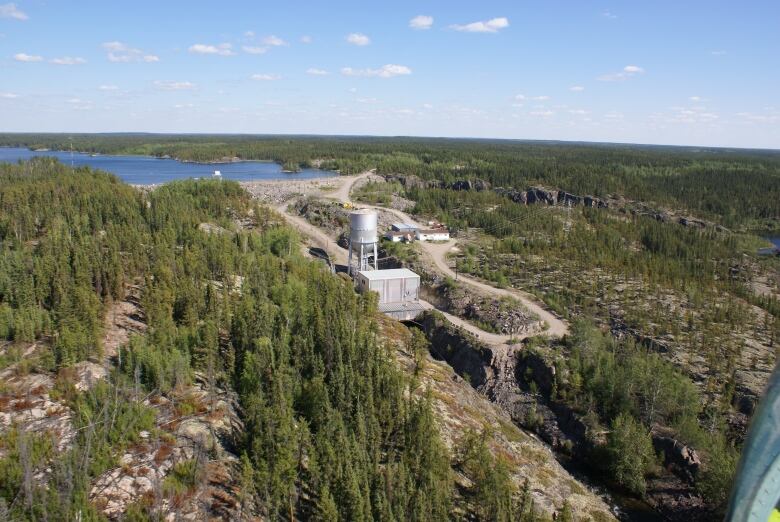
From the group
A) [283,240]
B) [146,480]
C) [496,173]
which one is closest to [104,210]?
[283,240]

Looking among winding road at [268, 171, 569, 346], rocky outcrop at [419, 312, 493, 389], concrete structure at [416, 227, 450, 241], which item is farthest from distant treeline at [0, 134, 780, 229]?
rocky outcrop at [419, 312, 493, 389]

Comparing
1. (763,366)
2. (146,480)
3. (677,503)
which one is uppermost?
(146,480)

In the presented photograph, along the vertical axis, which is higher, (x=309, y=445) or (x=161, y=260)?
(x=161, y=260)

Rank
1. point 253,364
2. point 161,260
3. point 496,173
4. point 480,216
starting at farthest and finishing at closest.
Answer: point 496,173, point 480,216, point 161,260, point 253,364

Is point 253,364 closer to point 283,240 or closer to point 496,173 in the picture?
point 283,240

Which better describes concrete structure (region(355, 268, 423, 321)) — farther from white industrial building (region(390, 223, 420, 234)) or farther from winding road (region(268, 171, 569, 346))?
white industrial building (region(390, 223, 420, 234))

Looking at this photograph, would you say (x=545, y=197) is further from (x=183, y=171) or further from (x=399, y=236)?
(x=183, y=171)
